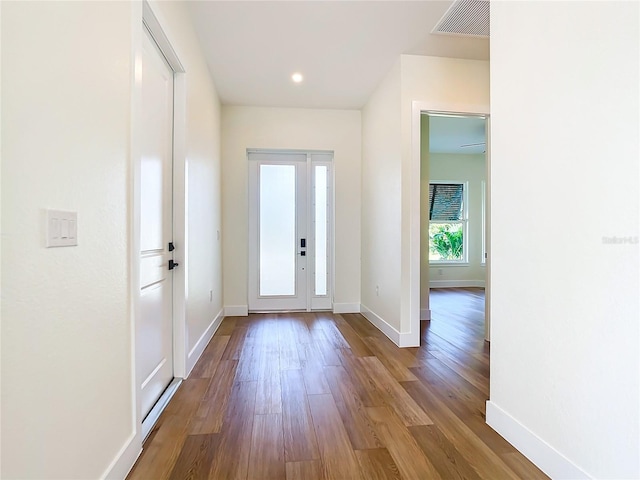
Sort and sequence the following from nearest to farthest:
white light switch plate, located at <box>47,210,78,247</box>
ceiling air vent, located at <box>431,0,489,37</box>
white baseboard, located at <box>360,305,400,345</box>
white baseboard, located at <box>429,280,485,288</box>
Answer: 1. white light switch plate, located at <box>47,210,78,247</box>
2. ceiling air vent, located at <box>431,0,489,37</box>
3. white baseboard, located at <box>360,305,400,345</box>
4. white baseboard, located at <box>429,280,485,288</box>

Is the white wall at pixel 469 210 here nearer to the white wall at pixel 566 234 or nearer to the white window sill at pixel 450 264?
the white window sill at pixel 450 264

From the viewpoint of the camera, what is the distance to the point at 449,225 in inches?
299

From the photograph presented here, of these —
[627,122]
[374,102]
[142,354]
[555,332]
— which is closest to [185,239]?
[142,354]

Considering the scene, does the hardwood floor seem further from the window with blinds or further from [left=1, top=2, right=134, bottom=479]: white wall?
the window with blinds

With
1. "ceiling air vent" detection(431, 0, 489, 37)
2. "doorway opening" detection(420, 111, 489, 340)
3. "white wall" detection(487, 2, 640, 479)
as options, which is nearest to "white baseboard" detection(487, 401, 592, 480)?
"white wall" detection(487, 2, 640, 479)

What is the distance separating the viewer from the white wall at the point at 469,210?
744 cm

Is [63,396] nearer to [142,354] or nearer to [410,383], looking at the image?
[142,354]

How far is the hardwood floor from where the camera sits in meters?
1.51

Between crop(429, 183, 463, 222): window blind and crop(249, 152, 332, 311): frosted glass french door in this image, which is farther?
crop(429, 183, 463, 222): window blind

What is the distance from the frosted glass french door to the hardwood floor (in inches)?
53.7

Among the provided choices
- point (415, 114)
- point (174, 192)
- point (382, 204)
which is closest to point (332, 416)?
point (174, 192)

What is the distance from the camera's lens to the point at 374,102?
159 inches

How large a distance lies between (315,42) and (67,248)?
8.89ft

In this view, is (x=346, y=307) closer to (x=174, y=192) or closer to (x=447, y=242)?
(x=174, y=192)
